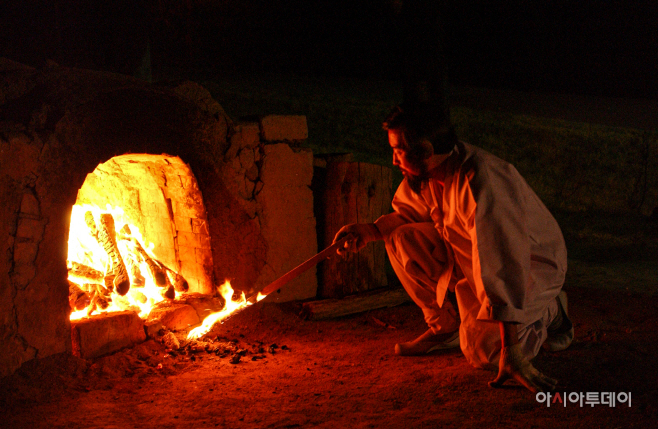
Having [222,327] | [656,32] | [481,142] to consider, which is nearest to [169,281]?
[222,327]

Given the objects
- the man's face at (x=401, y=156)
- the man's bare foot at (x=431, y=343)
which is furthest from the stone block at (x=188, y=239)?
the man's face at (x=401, y=156)

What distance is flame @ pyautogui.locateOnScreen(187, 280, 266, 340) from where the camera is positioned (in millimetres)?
4305

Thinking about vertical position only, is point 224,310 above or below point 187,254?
below

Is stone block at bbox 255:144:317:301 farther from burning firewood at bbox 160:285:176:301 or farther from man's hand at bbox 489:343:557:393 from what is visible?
man's hand at bbox 489:343:557:393

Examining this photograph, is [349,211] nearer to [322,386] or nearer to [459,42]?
[322,386]

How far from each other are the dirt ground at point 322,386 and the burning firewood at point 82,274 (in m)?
0.67

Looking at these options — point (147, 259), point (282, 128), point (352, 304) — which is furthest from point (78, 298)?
point (352, 304)

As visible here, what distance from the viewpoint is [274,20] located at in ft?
37.2

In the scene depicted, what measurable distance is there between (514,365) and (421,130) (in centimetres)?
132

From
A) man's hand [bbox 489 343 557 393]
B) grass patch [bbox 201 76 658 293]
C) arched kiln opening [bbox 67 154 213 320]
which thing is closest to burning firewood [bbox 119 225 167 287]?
→ arched kiln opening [bbox 67 154 213 320]

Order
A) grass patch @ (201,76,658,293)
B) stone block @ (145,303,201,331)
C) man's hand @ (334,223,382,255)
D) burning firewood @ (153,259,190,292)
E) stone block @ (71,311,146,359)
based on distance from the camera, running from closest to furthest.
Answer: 1. stone block @ (71,311,146,359)
2. man's hand @ (334,223,382,255)
3. stone block @ (145,303,201,331)
4. burning firewood @ (153,259,190,292)
5. grass patch @ (201,76,658,293)

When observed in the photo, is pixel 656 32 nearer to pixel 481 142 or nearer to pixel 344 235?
pixel 481 142

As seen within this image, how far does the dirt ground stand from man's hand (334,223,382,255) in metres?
0.75

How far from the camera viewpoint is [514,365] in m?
2.98
